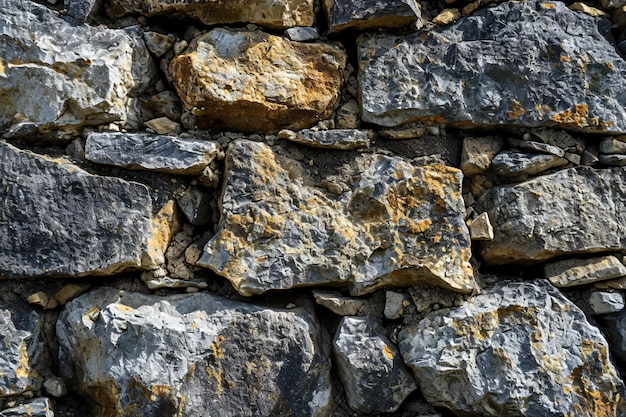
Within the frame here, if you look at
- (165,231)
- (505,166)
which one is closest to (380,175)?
(505,166)

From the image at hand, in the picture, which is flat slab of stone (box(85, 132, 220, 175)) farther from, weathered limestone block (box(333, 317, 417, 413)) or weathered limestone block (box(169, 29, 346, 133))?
weathered limestone block (box(333, 317, 417, 413))

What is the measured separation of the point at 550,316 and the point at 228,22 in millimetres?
1419

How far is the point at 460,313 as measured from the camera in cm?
173

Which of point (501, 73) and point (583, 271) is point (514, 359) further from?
point (501, 73)

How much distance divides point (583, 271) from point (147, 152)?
147cm

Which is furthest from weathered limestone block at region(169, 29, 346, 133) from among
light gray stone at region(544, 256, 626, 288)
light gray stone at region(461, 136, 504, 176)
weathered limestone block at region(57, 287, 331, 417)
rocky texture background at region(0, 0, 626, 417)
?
light gray stone at region(544, 256, 626, 288)

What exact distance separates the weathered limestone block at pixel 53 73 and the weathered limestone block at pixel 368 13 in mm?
706

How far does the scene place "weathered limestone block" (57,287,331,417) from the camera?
1582 mm

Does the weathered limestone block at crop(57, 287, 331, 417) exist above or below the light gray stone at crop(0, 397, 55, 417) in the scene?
above

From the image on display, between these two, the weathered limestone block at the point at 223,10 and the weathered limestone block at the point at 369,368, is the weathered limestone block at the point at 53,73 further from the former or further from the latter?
the weathered limestone block at the point at 369,368

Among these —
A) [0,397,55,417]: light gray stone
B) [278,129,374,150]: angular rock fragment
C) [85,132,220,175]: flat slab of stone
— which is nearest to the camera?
[0,397,55,417]: light gray stone

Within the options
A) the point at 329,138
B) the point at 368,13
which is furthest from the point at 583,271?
the point at 368,13

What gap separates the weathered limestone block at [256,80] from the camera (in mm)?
1715

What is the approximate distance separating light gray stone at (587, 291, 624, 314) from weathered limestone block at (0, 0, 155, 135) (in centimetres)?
166
